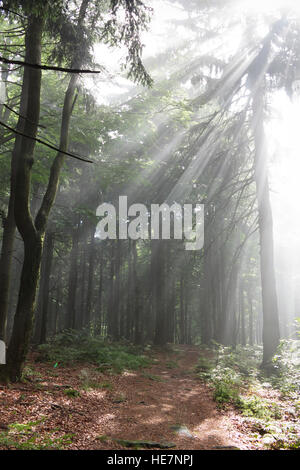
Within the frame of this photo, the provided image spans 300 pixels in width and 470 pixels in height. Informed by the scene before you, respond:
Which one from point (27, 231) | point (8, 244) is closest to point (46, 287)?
point (8, 244)

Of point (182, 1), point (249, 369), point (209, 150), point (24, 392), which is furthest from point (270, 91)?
point (24, 392)

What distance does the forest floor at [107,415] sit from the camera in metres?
4.34

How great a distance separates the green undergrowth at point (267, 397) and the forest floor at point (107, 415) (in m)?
0.25

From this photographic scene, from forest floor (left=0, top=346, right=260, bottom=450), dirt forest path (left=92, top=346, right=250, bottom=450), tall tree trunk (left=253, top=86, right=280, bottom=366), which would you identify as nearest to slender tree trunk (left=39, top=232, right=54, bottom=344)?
forest floor (left=0, top=346, right=260, bottom=450)

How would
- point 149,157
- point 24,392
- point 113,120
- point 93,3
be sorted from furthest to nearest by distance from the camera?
1. point 149,157
2. point 113,120
3. point 93,3
4. point 24,392

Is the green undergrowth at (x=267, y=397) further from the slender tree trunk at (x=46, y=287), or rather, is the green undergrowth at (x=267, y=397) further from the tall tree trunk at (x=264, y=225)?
the slender tree trunk at (x=46, y=287)

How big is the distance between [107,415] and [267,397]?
406 centimetres

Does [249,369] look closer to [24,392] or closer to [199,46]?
[24,392]

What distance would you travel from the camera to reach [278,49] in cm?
1098

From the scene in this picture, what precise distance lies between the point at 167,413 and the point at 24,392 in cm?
279

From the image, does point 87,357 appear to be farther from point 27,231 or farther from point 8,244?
point 27,231

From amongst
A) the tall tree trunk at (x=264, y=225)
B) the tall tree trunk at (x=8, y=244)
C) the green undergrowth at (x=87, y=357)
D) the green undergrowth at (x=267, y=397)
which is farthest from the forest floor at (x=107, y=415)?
the tall tree trunk at (x=264, y=225)

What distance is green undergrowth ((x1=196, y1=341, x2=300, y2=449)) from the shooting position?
15.9 feet

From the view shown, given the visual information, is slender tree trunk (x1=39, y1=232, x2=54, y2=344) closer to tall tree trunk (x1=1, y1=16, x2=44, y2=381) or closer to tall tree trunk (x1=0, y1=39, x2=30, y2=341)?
tall tree trunk (x1=0, y1=39, x2=30, y2=341)
